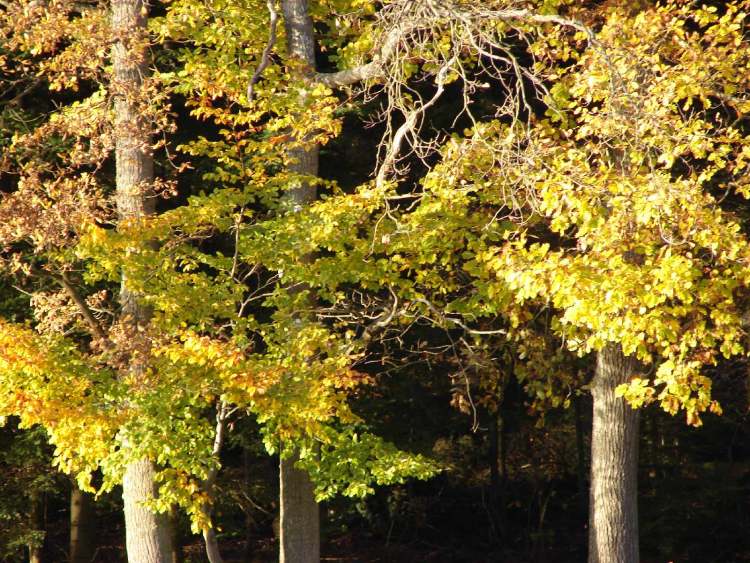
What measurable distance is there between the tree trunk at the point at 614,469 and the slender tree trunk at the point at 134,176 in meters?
4.54

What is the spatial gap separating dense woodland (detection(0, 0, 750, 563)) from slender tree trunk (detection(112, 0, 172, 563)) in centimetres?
3

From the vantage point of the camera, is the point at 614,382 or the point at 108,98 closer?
the point at 108,98

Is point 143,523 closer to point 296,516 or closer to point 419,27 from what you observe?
point 296,516

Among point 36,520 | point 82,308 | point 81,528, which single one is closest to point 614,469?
point 82,308

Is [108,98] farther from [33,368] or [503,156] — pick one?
[503,156]

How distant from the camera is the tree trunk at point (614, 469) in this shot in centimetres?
1110

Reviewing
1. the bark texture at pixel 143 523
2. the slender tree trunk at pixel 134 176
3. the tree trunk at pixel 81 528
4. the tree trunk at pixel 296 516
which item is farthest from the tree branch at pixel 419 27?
the tree trunk at pixel 81 528

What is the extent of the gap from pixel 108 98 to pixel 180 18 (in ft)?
3.62

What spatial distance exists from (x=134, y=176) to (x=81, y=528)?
224 inches

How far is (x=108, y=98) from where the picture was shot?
10086 millimetres

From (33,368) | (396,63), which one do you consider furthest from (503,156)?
(33,368)

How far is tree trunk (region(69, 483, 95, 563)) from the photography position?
1374 cm

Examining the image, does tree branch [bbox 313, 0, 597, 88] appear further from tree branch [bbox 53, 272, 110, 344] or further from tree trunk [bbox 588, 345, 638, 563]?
tree trunk [bbox 588, 345, 638, 563]

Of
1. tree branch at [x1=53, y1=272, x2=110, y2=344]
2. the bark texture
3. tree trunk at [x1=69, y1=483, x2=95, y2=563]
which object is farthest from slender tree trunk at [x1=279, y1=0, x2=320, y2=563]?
tree trunk at [x1=69, y1=483, x2=95, y2=563]
